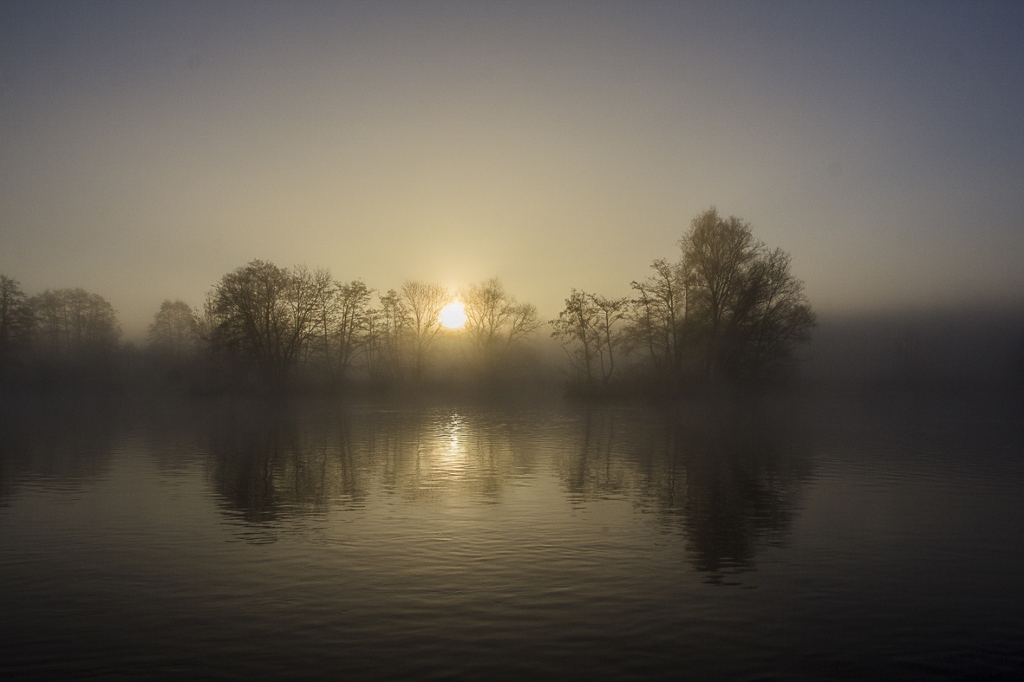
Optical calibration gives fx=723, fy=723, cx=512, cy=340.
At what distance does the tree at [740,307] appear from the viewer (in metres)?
54.9

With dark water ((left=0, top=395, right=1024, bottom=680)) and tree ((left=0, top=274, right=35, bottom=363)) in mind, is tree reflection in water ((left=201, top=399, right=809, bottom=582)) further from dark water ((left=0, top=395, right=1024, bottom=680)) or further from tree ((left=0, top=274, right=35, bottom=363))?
tree ((left=0, top=274, right=35, bottom=363))

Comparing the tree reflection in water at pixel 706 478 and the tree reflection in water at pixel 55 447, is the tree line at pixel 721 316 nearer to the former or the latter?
the tree reflection in water at pixel 706 478

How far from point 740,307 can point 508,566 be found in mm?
46864

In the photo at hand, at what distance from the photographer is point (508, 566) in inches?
476

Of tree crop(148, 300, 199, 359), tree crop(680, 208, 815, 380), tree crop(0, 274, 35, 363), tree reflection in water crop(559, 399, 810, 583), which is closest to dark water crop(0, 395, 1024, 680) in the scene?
tree reflection in water crop(559, 399, 810, 583)

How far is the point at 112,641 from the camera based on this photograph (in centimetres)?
866

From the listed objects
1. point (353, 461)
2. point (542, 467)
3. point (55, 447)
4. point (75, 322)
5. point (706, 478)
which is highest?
point (75, 322)

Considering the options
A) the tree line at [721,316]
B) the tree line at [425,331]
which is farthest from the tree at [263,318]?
the tree line at [721,316]

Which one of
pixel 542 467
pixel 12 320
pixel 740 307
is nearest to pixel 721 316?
pixel 740 307

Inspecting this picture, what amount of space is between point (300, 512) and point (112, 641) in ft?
26.1

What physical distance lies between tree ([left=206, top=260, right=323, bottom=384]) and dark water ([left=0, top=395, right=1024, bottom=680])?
39105mm

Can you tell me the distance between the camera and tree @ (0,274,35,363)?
68375mm

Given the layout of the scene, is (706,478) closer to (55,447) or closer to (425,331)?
(55,447)

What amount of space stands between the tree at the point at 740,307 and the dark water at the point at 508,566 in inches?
1112
